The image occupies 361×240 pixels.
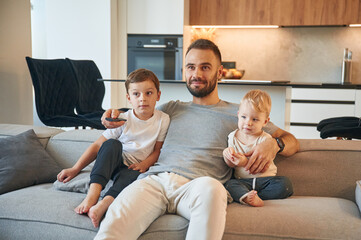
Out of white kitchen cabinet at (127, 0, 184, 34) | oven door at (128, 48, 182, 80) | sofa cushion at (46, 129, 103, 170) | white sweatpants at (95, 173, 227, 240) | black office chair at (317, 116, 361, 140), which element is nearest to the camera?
white sweatpants at (95, 173, 227, 240)

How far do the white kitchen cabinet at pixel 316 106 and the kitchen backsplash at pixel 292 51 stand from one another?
4.77 feet

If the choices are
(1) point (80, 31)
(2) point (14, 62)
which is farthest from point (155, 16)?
(2) point (14, 62)

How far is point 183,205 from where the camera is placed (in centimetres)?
172

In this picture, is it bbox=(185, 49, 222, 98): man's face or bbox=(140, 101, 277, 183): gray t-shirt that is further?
bbox=(185, 49, 222, 98): man's face

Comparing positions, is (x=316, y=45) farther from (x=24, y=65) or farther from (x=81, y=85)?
(x=24, y=65)

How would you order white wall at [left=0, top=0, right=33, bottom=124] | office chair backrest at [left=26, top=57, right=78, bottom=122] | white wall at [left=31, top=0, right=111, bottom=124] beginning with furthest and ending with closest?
white wall at [left=31, top=0, right=111, bottom=124], white wall at [left=0, top=0, right=33, bottom=124], office chair backrest at [left=26, top=57, right=78, bottom=122]

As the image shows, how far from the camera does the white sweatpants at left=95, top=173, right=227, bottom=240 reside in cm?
155

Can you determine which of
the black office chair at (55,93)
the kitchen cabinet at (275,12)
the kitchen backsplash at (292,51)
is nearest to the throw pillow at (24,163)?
the black office chair at (55,93)

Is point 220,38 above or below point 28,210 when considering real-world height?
above

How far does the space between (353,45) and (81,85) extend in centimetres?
367

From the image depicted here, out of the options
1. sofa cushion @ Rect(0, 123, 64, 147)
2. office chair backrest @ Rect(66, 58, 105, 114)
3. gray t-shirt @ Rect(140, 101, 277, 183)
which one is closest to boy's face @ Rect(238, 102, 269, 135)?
gray t-shirt @ Rect(140, 101, 277, 183)

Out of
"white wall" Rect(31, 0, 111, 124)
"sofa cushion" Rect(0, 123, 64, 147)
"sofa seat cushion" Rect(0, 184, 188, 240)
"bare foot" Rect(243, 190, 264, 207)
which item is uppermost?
"white wall" Rect(31, 0, 111, 124)

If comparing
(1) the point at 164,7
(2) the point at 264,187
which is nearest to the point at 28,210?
(2) the point at 264,187

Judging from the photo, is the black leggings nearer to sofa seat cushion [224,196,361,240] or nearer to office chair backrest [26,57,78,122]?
sofa seat cushion [224,196,361,240]
